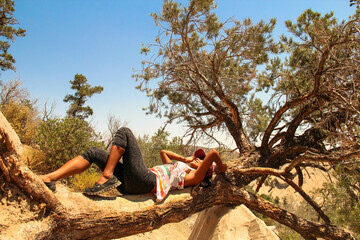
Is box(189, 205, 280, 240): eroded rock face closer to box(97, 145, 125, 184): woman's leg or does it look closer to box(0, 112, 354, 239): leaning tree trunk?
box(0, 112, 354, 239): leaning tree trunk

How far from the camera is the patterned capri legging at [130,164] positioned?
296cm

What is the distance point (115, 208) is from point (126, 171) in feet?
1.42

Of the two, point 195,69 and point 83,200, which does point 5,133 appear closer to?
point 83,200

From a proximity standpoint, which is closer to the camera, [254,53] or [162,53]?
[254,53]

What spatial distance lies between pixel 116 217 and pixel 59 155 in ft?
21.9

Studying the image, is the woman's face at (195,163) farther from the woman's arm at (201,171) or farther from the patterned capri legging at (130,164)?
the patterned capri legging at (130,164)

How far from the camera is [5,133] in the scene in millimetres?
2064

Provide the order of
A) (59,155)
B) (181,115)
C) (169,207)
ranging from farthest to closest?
(59,155) → (181,115) → (169,207)

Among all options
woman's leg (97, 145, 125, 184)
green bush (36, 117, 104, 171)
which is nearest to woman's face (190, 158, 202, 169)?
woman's leg (97, 145, 125, 184)

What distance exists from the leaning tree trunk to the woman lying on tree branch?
143 millimetres

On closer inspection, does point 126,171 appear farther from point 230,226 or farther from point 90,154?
point 230,226

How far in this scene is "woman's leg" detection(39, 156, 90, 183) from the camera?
99.0 inches

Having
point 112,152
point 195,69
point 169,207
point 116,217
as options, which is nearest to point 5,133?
point 112,152

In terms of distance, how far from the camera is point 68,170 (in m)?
2.63
